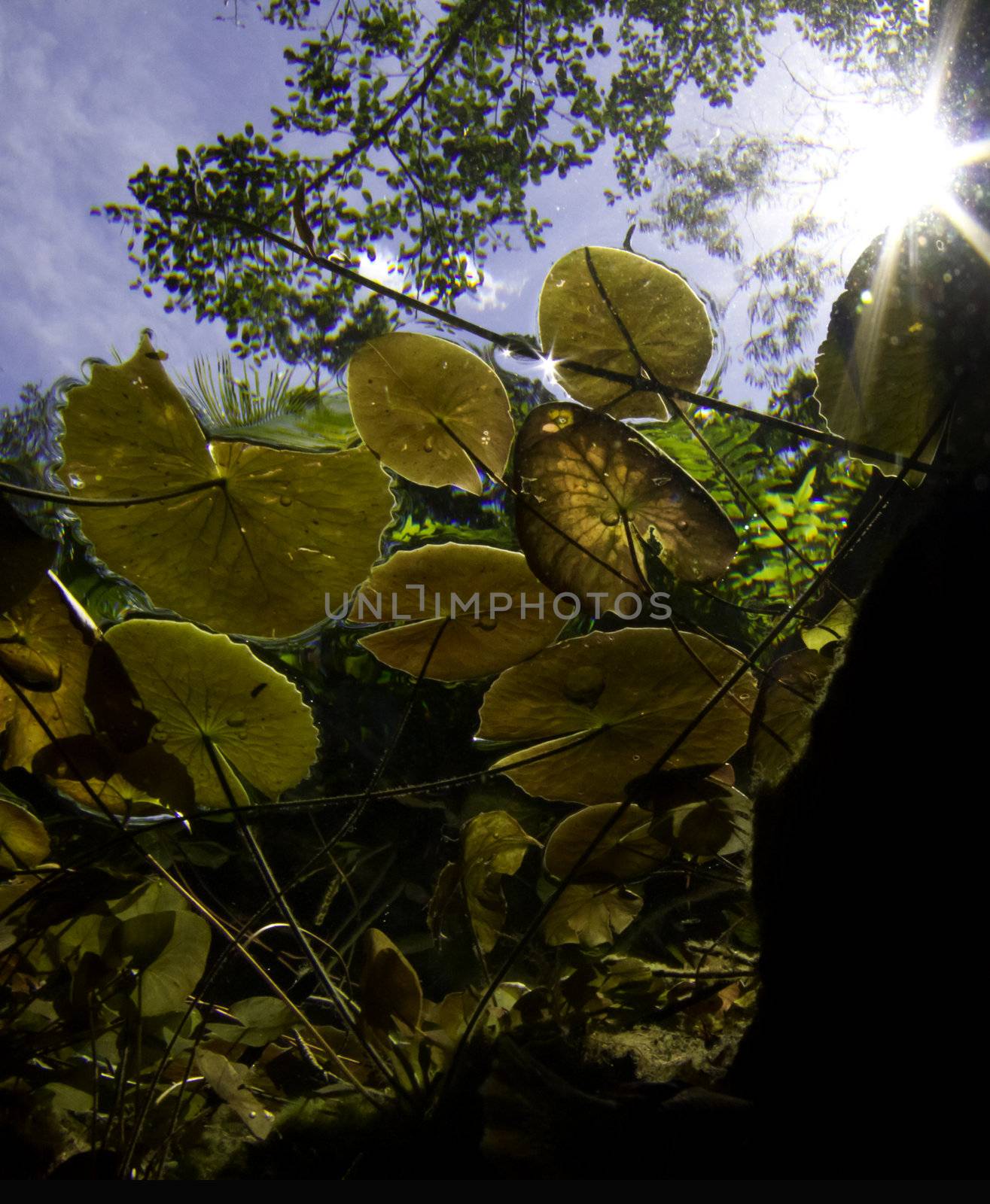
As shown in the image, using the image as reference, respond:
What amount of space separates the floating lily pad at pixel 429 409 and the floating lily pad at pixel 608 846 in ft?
0.62

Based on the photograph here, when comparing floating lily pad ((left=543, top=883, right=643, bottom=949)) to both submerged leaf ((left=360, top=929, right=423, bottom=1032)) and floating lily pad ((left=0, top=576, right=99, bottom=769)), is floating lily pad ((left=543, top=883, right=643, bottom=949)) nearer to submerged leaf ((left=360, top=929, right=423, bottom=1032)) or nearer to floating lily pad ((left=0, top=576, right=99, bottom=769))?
submerged leaf ((left=360, top=929, right=423, bottom=1032))

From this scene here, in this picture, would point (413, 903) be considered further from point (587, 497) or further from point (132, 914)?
point (587, 497)

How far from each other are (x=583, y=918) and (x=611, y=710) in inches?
5.4

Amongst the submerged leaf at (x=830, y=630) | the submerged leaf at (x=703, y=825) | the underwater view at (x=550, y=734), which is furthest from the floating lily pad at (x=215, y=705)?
the submerged leaf at (x=830, y=630)

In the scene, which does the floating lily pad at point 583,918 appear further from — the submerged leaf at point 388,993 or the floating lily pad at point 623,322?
the floating lily pad at point 623,322

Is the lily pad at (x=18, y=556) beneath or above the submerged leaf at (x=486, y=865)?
above

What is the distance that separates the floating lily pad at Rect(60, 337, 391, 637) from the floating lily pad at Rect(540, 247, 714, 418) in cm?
12

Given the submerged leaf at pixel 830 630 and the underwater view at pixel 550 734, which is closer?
the underwater view at pixel 550 734

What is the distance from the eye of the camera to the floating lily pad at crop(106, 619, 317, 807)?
35 centimetres

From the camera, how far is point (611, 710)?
14.5 inches

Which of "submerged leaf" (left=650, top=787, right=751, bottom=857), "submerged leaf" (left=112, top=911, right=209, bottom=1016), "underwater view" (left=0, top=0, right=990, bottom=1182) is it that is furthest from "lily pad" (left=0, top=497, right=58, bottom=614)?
"submerged leaf" (left=650, top=787, right=751, bottom=857)

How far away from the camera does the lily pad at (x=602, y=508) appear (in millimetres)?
311

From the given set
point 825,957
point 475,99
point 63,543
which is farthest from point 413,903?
point 475,99

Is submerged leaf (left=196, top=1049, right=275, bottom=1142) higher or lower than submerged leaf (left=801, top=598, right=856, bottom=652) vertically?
lower
